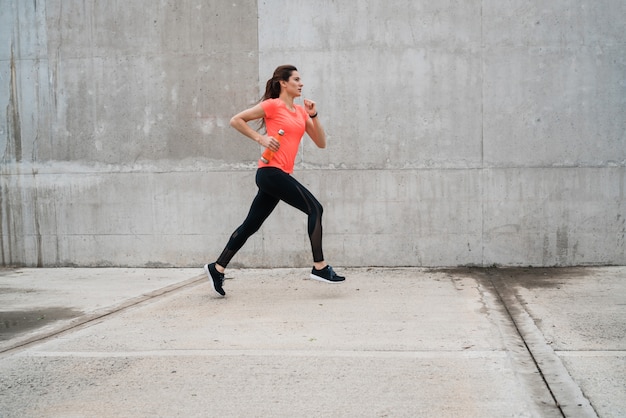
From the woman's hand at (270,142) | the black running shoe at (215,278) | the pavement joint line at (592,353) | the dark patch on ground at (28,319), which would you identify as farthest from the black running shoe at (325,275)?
the pavement joint line at (592,353)

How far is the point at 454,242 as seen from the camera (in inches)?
261

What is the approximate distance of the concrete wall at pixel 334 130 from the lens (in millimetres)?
6492

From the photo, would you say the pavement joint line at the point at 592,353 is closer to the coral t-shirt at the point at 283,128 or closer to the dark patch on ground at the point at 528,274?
the dark patch on ground at the point at 528,274

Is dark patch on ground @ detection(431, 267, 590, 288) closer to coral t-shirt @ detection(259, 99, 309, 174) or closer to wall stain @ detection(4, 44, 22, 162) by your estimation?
coral t-shirt @ detection(259, 99, 309, 174)

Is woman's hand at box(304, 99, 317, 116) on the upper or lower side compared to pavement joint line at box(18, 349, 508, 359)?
upper

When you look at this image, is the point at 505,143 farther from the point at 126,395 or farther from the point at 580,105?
the point at 126,395

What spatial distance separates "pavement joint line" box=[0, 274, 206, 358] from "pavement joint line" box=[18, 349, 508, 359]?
0.67 feet

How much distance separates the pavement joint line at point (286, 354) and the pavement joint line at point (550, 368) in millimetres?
217

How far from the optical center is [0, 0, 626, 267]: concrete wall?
21.3ft

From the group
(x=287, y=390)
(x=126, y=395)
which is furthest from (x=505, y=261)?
(x=126, y=395)

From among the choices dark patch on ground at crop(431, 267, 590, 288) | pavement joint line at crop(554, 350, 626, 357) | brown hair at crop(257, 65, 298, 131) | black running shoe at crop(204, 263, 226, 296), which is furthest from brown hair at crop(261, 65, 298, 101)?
pavement joint line at crop(554, 350, 626, 357)

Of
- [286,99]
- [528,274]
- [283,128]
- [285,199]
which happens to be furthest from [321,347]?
[528,274]

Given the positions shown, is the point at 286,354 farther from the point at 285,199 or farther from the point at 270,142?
the point at 270,142

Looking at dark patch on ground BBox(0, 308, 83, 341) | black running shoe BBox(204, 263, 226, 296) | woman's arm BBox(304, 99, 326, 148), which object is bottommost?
dark patch on ground BBox(0, 308, 83, 341)
